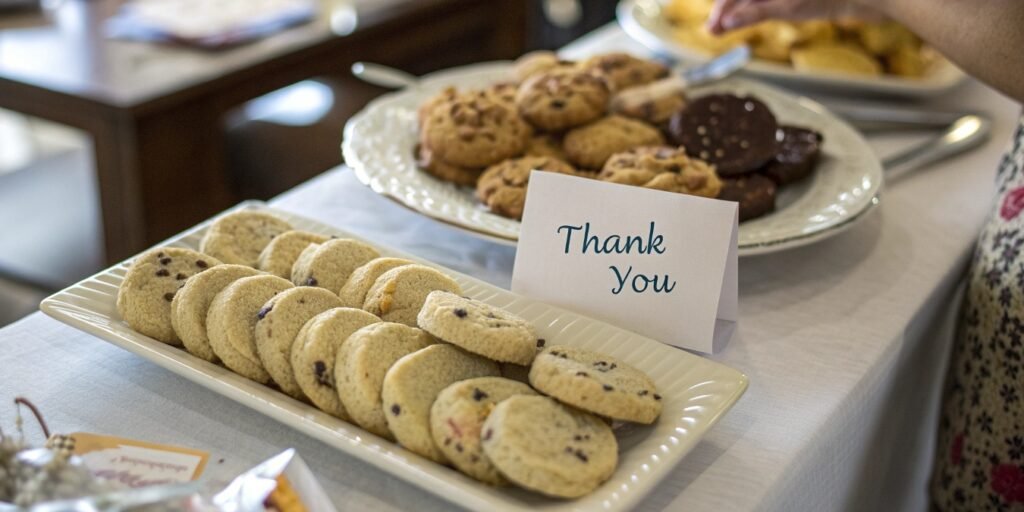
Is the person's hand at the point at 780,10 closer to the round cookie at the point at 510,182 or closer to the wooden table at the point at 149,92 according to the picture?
the round cookie at the point at 510,182

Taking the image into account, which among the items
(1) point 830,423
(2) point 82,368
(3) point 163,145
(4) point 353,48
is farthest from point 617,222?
(4) point 353,48

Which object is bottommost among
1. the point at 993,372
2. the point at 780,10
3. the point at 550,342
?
the point at 993,372

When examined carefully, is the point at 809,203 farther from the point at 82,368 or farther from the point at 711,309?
the point at 82,368

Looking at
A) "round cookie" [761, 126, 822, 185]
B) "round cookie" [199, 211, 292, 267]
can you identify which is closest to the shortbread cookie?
"round cookie" [199, 211, 292, 267]

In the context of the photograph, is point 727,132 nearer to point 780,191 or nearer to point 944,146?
point 780,191

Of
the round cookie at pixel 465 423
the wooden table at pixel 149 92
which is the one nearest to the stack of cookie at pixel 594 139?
the round cookie at pixel 465 423

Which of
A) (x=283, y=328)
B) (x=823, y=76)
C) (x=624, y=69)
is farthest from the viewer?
(x=823, y=76)

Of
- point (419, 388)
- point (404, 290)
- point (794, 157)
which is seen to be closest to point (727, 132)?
point (794, 157)
